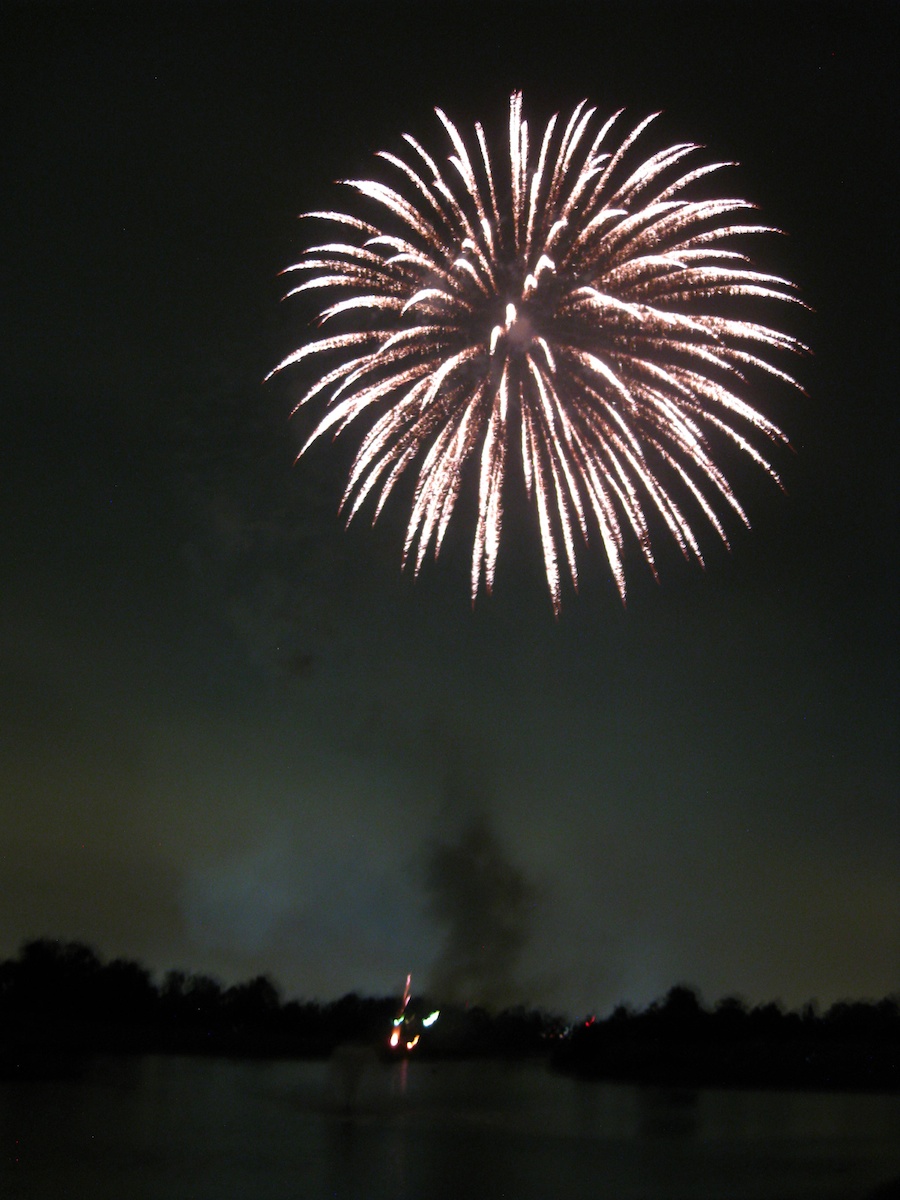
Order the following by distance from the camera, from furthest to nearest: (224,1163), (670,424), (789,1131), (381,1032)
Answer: (381,1032), (789,1131), (224,1163), (670,424)

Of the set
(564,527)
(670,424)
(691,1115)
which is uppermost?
(670,424)

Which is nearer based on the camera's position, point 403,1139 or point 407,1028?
point 403,1139

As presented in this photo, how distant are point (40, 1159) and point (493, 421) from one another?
84.5 ft

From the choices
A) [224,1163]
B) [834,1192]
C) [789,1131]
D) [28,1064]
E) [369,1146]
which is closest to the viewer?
[834,1192]

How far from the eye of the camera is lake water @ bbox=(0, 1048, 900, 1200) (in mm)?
28219

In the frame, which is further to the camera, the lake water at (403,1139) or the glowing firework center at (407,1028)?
the glowing firework center at (407,1028)

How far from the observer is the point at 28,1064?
164ft

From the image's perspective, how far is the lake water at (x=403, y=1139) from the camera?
28.2 m

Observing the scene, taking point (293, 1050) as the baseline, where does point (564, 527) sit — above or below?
above

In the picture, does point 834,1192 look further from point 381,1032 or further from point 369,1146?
point 381,1032

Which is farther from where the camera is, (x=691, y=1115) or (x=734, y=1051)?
(x=734, y=1051)

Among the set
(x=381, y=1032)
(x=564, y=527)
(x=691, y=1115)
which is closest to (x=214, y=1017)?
(x=381, y=1032)

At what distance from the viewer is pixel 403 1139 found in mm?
37938

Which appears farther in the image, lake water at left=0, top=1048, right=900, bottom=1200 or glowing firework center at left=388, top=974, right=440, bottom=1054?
glowing firework center at left=388, top=974, right=440, bottom=1054
